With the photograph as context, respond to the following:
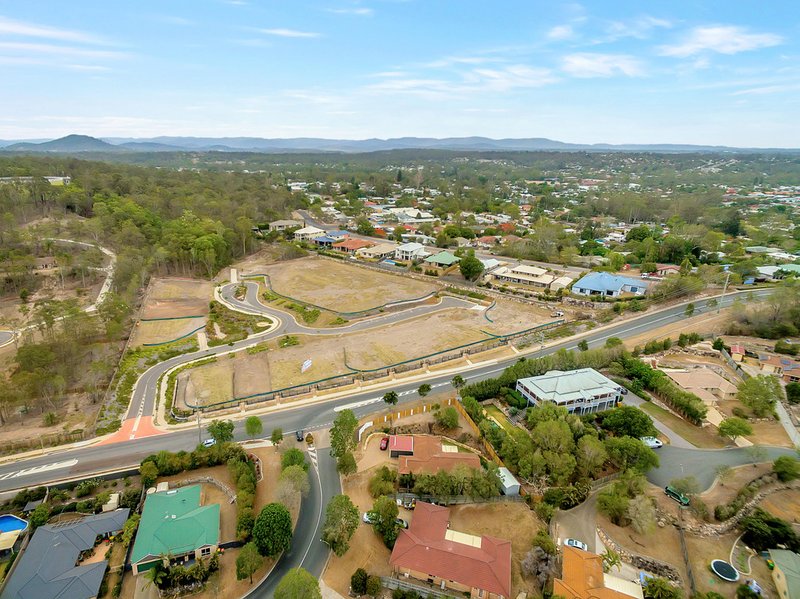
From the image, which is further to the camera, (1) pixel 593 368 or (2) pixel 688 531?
(1) pixel 593 368

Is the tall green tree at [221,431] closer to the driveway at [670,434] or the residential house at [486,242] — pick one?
the driveway at [670,434]

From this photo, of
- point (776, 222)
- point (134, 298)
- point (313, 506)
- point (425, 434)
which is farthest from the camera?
point (776, 222)

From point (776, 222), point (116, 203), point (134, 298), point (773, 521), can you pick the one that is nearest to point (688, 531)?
point (773, 521)

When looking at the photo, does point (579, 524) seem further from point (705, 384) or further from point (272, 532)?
point (705, 384)

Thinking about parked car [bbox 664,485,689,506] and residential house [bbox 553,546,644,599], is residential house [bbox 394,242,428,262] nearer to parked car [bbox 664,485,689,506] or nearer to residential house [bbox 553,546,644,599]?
parked car [bbox 664,485,689,506]

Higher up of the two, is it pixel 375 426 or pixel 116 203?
pixel 116 203

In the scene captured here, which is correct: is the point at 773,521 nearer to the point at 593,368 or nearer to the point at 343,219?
the point at 593,368
